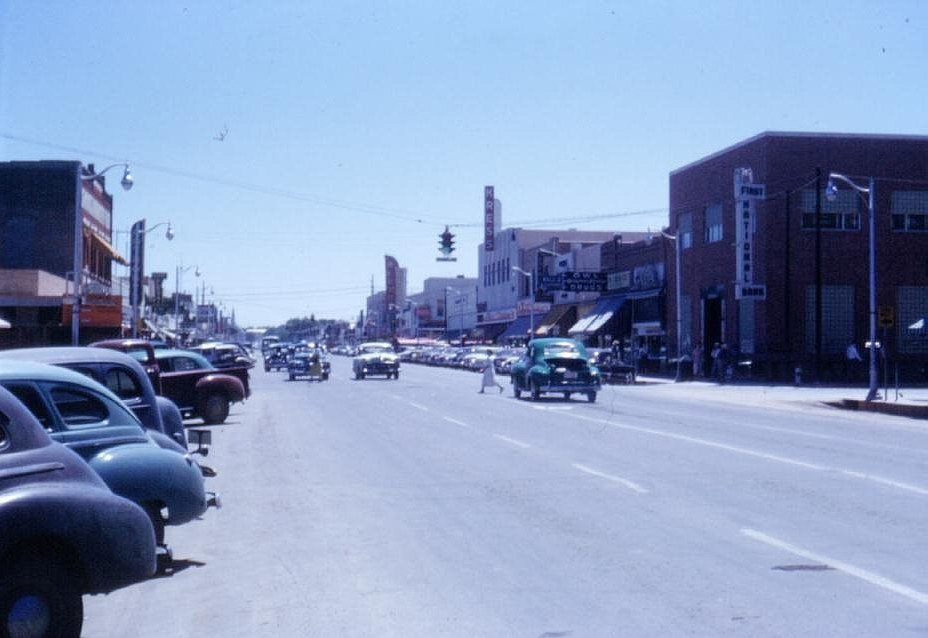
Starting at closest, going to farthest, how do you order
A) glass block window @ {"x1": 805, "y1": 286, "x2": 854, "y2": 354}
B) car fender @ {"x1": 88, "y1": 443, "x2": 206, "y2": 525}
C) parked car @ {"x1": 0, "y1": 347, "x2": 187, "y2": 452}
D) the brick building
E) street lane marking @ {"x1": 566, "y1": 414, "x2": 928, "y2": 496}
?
car fender @ {"x1": 88, "y1": 443, "x2": 206, "y2": 525} → parked car @ {"x1": 0, "y1": 347, "x2": 187, "y2": 452} → street lane marking @ {"x1": 566, "y1": 414, "x2": 928, "y2": 496} → the brick building → glass block window @ {"x1": 805, "y1": 286, "x2": 854, "y2": 354}

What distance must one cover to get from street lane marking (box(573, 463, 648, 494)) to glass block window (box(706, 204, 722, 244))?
42017mm

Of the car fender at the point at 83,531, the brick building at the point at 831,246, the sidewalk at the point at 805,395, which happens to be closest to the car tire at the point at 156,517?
the car fender at the point at 83,531

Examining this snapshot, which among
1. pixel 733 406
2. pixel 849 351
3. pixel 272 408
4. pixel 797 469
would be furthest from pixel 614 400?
pixel 797 469

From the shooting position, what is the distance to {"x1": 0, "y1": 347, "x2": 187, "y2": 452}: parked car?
1039 centimetres

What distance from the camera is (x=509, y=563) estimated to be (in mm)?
9141

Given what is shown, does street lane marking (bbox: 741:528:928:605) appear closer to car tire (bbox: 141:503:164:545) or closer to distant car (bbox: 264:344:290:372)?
car tire (bbox: 141:503:164:545)

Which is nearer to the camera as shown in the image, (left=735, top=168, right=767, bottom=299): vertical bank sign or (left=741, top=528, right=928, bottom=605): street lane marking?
(left=741, top=528, right=928, bottom=605): street lane marking

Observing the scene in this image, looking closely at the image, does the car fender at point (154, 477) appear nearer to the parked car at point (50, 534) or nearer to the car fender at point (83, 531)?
the car fender at point (83, 531)

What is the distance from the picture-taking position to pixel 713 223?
57125 mm

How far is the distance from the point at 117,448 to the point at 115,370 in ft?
9.11

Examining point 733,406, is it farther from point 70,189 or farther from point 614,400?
point 70,189

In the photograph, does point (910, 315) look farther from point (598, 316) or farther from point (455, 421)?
point (455, 421)

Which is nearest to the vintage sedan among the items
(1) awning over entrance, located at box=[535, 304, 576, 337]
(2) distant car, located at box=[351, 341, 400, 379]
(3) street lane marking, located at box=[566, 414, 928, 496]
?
(3) street lane marking, located at box=[566, 414, 928, 496]

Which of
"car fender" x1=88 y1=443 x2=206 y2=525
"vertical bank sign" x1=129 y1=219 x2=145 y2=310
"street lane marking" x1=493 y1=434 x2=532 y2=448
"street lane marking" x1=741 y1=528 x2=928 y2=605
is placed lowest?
"street lane marking" x1=493 y1=434 x2=532 y2=448
